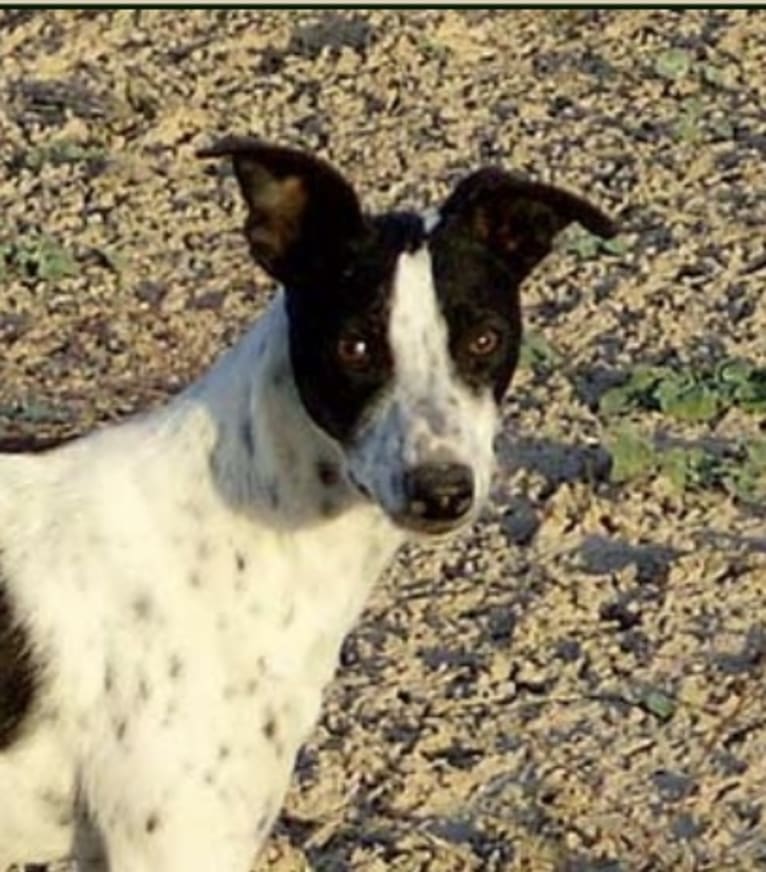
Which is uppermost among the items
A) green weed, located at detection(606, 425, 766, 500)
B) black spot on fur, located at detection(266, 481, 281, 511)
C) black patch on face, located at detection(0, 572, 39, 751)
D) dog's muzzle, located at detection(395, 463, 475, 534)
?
dog's muzzle, located at detection(395, 463, 475, 534)

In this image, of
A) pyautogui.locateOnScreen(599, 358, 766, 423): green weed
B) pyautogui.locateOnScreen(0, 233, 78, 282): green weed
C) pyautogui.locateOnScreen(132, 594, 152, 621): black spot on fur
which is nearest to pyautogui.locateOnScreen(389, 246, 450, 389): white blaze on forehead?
pyautogui.locateOnScreen(132, 594, 152, 621): black spot on fur

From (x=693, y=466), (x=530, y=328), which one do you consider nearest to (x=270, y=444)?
(x=693, y=466)

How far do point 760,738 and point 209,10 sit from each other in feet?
19.6

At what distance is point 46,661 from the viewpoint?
6070 mm

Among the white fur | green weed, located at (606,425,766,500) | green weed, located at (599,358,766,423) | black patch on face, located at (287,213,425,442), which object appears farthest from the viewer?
green weed, located at (599,358,766,423)

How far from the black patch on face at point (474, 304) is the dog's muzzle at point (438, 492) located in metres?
0.25

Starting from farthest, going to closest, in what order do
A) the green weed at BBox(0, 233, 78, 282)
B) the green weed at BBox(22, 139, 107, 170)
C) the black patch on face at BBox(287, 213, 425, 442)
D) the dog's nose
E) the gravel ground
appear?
1. the green weed at BBox(22, 139, 107, 170)
2. the green weed at BBox(0, 233, 78, 282)
3. the gravel ground
4. the black patch on face at BBox(287, 213, 425, 442)
5. the dog's nose

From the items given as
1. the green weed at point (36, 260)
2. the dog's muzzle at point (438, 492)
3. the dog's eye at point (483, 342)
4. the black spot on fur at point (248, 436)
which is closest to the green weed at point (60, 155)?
the green weed at point (36, 260)

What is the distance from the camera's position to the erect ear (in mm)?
6105

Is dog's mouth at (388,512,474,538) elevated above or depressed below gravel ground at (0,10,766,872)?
above

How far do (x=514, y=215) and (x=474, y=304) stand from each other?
0.32 meters

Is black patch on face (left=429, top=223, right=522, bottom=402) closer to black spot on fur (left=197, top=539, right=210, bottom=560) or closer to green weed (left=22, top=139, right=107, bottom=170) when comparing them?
black spot on fur (left=197, top=539, right=210, bottom=560)

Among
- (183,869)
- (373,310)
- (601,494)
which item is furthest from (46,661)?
(601,494)

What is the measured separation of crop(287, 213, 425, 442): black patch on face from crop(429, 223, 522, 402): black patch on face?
70mm
